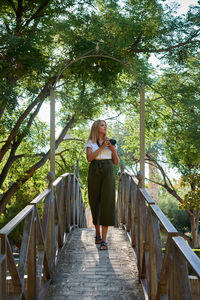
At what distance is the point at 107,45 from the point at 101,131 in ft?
8.88

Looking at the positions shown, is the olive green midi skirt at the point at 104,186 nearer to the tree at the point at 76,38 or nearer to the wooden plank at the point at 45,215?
the wooden plank at the point at 45,215

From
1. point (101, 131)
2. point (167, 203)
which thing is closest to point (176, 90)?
point (101, 131)

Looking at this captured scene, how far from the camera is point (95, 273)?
4.33 meters

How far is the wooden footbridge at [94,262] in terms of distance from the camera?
8.11ft

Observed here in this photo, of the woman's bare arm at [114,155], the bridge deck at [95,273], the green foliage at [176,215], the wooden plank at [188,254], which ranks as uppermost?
the woman's bare arm at [114,155]

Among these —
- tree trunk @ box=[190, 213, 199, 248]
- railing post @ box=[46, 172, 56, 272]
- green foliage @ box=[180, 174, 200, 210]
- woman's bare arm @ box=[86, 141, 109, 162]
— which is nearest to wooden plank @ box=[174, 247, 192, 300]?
railing post @ box=[46, 172, 56, 272]

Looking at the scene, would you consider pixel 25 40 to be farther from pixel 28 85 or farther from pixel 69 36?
pixel 28 85

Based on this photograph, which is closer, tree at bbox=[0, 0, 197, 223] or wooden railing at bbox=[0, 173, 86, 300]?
wooden railing at bbox=[0, 173, 86, 300]

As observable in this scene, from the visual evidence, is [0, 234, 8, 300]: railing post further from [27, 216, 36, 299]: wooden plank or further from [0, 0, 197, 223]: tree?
[0, 0, 197, 223]: tree

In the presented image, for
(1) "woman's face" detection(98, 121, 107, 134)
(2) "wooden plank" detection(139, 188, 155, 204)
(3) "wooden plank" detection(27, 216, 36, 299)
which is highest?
(1) "woman's face" detection(98, 121, 107, 134)

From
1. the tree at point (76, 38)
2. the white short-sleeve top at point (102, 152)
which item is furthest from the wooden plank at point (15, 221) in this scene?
the tree at point (76, 38)

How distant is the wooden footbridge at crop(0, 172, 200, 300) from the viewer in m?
2.47

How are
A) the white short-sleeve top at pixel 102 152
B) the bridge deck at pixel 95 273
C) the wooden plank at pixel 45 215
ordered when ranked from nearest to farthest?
the bridge deck at pixel 95 273
the wooden plank at pixel 45 215
the white short-sleeve top at pixel 102 152

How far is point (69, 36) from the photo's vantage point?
290 inches
